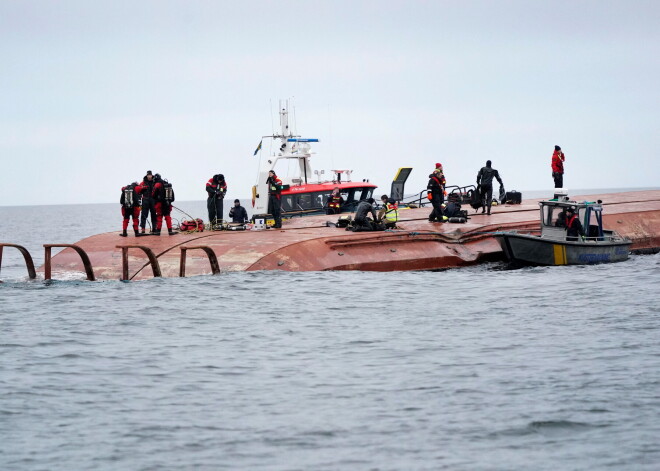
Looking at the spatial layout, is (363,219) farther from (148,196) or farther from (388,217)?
(148,196)

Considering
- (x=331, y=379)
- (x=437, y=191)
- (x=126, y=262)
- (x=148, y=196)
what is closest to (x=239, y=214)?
(x=148, y=196)

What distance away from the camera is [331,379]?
13.1 metres

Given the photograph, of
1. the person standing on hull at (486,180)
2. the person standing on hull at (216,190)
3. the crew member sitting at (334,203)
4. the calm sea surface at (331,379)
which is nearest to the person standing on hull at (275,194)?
the person standing on hull at (216,190)

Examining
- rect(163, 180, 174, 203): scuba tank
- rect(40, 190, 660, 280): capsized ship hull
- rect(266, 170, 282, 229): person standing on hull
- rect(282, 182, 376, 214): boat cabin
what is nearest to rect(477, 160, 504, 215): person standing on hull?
rect(40, 190, 660, 280): capsized ship hull

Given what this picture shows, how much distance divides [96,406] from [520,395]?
5.79m

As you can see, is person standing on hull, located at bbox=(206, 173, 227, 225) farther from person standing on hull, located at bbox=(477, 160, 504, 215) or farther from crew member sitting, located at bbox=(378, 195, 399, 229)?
person standing on hull, located at bbox=(477, 160, 504, 215)

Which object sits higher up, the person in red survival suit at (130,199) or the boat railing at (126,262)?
the person in red survival suit at (130,199)

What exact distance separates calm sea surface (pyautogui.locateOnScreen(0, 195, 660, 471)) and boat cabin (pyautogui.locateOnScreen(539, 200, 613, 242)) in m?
3.71

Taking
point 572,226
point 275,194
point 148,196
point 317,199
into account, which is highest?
point 148,196

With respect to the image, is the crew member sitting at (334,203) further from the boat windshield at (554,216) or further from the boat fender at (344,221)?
the boat windshield at (554,216)

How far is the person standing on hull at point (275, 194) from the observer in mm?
26266

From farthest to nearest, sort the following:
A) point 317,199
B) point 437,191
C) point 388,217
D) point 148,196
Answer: point 317,199 < point 437,191 < point 388,217 < point 148,196

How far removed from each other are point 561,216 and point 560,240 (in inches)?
27.7

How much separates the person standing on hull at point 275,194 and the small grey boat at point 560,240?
6700mm
